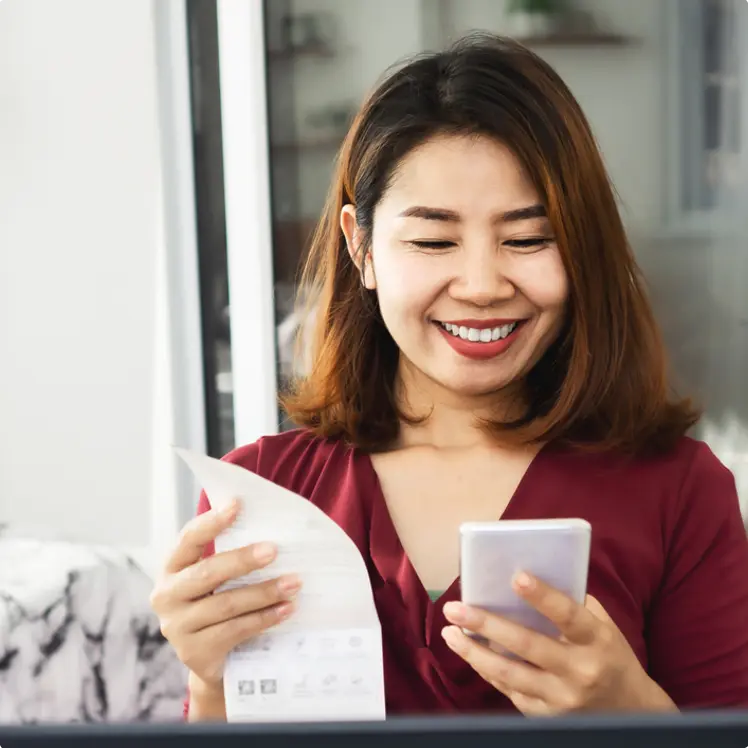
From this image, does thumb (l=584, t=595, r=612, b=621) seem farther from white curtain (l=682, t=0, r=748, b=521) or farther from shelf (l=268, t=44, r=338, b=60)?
shelf (l=268, t=44, r=338, b=60)

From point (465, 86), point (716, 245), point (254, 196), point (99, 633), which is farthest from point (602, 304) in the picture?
point (99, 633)

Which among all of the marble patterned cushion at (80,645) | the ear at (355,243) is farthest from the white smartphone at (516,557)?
the marble patterned cushion at (80,645)

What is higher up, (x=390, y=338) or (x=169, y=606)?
(x=390, y=338)

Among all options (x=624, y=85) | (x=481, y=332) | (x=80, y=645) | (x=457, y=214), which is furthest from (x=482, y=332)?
(x=80, y=645)

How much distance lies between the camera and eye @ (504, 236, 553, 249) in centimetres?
82

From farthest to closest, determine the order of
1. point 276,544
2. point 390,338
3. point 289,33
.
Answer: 1. point 289,33
2. point 390,338
3. point 276,544

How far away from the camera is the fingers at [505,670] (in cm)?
67

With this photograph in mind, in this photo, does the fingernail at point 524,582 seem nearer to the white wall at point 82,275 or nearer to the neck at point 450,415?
the neck at point 450,415

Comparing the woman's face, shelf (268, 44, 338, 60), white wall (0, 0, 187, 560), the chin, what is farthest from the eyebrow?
white wall (0, 0, 187, 560)

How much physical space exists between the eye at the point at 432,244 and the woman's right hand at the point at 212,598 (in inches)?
12.0

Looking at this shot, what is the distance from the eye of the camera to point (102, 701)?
118 centimetres

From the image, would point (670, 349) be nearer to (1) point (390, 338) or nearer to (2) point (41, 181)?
(1) point (390, 338)

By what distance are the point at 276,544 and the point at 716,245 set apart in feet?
2.69

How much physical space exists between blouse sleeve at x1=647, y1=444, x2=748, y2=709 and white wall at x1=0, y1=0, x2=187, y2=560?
804mm
